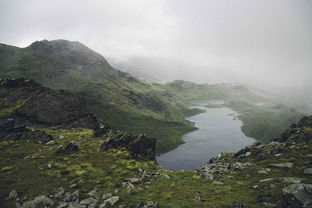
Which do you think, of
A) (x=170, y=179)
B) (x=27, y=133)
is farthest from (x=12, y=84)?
(x=170, y=179)

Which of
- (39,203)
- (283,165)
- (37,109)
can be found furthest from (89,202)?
(37,109)

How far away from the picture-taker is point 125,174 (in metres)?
57.6

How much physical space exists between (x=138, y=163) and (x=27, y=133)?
38166 mm

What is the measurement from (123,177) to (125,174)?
247 cm

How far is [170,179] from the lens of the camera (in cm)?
5553

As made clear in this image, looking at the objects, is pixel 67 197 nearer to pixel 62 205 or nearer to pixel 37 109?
pixel 62 205

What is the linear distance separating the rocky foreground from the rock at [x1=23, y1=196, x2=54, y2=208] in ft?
0.51

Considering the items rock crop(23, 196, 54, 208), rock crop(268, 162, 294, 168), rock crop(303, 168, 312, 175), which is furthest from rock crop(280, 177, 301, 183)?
rock crop(23, 196, 54, 208)

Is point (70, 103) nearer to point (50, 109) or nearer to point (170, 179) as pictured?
point (50, 109)

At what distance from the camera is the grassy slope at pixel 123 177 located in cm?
4225

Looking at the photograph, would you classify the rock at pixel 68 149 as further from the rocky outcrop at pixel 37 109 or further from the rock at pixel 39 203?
the rock at pixel 39 203

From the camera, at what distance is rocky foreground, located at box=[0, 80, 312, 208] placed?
4059cm

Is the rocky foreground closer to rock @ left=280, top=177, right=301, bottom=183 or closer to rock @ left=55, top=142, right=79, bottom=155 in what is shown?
rock @ left=280, top=177, right=301, bottom=183

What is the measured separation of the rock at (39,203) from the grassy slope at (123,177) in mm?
2606
